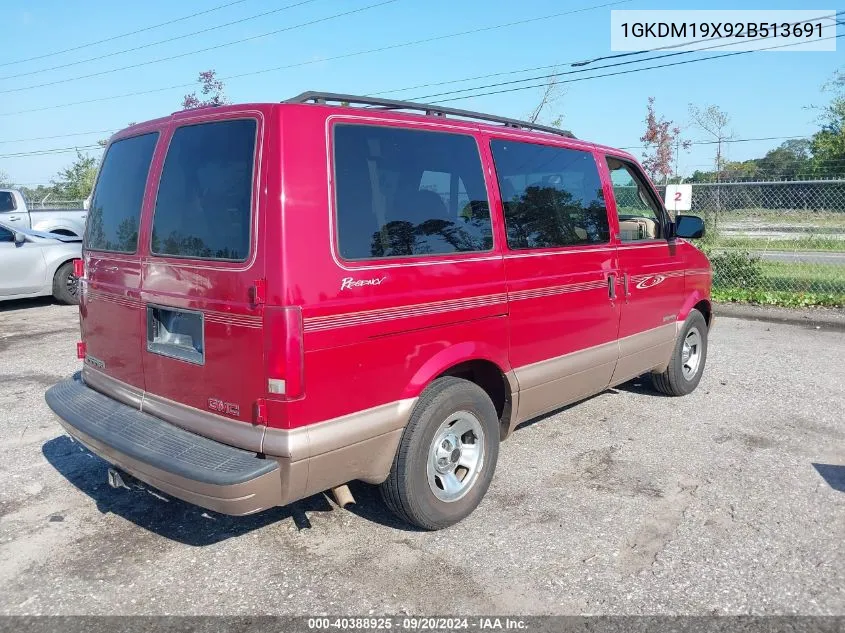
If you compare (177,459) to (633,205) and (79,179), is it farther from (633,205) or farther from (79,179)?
(79,179)

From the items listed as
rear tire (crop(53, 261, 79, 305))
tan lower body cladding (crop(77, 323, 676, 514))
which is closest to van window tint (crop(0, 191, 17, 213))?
rear tire (crop(53, 261, 79, 305))

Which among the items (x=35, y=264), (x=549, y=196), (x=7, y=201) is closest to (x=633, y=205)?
(x=549, y=196)

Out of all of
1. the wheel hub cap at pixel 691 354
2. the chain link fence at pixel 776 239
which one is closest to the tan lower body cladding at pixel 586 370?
the wheel hub cap at pixel 691 354

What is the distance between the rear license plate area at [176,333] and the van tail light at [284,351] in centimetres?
47

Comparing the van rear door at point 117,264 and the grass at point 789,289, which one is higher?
the van rear door at point 117,264

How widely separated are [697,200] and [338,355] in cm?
1174

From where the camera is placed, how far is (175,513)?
3.93m

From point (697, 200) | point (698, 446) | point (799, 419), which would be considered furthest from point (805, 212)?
point (698, 446)

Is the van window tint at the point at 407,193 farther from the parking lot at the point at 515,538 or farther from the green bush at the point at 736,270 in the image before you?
the green bush at the point at 736,270

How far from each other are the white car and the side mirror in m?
9.31

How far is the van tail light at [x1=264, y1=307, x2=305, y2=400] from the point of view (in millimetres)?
2838

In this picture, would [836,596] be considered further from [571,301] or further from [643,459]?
[571,301]

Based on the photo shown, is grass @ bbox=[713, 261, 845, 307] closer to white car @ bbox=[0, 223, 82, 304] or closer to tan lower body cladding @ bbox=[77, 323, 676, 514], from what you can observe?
tan lower body cladding @ bbox=[77, 323, 676, 514]

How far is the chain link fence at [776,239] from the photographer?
37.0 feet
